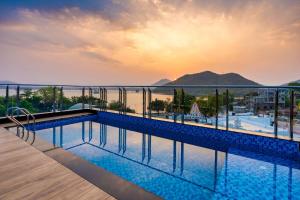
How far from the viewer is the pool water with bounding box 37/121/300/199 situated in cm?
246

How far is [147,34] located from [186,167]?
657 cm

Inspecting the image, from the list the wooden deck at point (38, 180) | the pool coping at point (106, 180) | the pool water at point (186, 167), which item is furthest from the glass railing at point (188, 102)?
the wooden deck at point (38, 180)

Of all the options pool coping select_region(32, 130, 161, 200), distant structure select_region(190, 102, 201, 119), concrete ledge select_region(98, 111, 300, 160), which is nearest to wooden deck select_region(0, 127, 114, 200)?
pool coping select_region(32, 130, 161, 200)

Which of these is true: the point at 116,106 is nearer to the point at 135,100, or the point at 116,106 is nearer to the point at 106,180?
the point at 135,100

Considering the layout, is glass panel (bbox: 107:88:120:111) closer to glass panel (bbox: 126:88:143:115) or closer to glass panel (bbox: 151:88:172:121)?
glass panel (bbox: 126:88:143:115)

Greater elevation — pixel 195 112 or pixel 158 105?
pixel 158 105

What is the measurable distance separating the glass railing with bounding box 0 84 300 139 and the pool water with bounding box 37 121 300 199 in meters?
0.85

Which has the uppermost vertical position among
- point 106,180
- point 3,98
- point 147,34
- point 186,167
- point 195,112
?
point 147,34

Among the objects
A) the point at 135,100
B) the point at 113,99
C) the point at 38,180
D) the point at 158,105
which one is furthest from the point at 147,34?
the point at 38,180

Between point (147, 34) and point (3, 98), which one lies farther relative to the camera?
point (147, 34)

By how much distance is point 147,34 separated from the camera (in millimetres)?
8445

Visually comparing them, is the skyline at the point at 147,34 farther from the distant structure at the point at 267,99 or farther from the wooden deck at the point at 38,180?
the wooden deck at the point at 38,180

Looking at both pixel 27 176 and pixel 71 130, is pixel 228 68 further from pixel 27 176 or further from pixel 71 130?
pixel 27 176

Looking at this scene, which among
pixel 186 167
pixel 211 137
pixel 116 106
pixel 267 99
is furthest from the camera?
pixel 116 106
